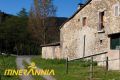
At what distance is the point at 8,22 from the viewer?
6625 cm

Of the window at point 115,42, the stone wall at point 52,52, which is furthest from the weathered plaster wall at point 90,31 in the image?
the stone wall at point 52,52

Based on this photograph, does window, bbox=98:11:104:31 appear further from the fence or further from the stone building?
the fence

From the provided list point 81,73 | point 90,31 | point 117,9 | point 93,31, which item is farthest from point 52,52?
point 81,73

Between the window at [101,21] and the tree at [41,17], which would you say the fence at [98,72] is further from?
the tree at [41,17]

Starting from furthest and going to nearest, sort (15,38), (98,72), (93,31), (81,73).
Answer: (15,38) → (93,31) → (98,72) → (81,73)

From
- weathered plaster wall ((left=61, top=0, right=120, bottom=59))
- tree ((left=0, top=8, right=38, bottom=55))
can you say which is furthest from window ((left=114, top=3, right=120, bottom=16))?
tree ((left=0, top=8, right=38, bottom=55))

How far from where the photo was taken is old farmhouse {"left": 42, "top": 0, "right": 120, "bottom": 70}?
27.1 meters

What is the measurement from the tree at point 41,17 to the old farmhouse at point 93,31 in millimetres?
16156

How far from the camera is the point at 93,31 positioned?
106 ft

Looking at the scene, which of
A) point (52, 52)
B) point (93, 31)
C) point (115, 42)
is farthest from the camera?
point (52, 52)

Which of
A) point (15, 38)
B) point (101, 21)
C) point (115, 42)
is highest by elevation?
point (101, 21)

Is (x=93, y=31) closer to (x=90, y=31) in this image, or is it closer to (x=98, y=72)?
(x=90, y=31)

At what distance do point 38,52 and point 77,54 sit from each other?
31.0 m

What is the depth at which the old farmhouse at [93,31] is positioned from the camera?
88.8ft
